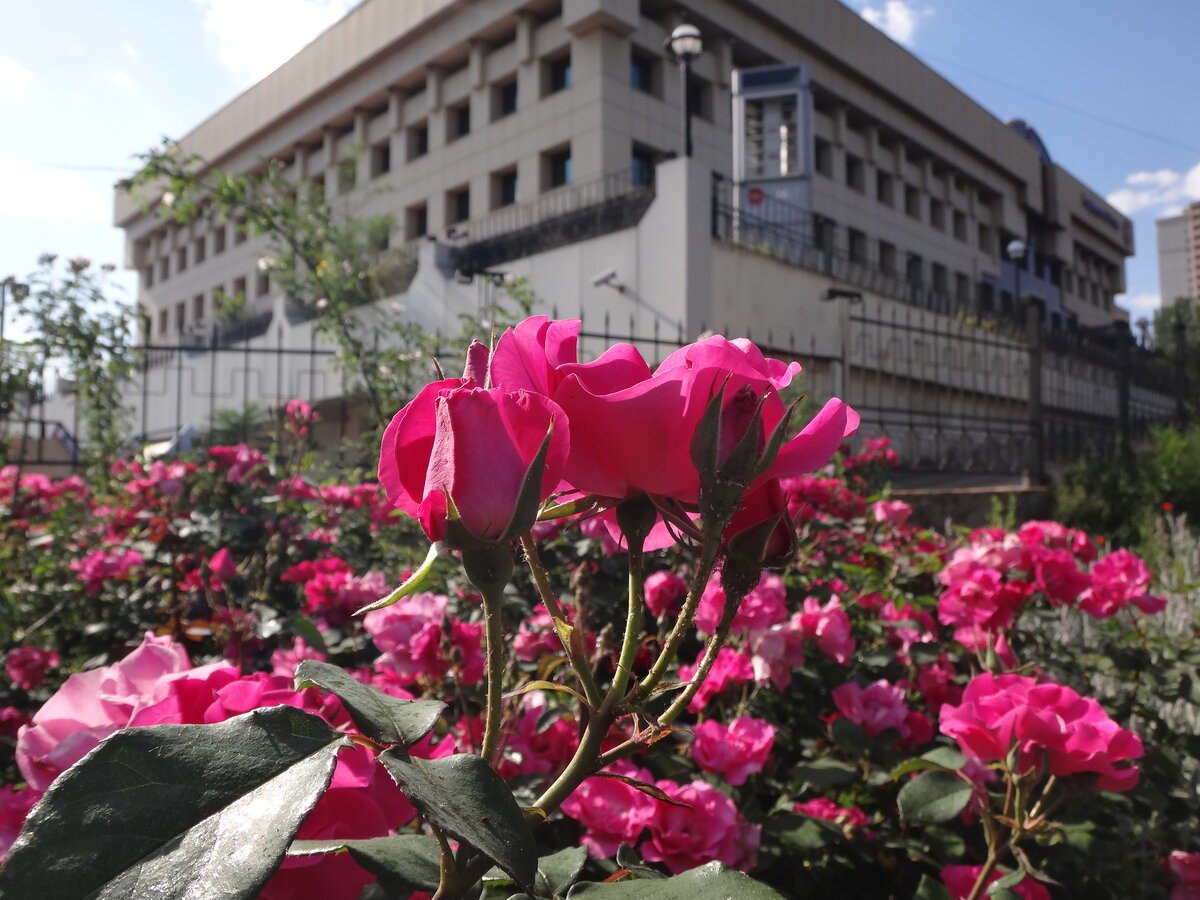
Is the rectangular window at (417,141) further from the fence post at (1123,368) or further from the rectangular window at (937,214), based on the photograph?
the fence post at (1123,368)

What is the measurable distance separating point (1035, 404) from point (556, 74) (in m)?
14.0

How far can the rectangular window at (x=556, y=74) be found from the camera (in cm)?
1795

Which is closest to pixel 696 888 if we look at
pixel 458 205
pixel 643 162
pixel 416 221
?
pixel 643 162

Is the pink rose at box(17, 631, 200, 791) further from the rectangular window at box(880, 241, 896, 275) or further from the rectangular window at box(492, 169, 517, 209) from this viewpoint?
the rectangular window at box(880, 241, 896, 275)

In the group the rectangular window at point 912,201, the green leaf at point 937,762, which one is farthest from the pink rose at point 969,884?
the rectangular window at point 912,201

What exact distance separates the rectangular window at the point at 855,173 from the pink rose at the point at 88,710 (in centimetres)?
2282

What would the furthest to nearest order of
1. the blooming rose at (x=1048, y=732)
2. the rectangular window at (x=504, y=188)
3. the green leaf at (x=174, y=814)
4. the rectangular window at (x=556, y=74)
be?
the rectangular window at (x=504, y=188) < the rectangular window at (x=556, y=74) < the blooming rose at (x=1048, y=732) < the green leaf at (x=174, y=814)

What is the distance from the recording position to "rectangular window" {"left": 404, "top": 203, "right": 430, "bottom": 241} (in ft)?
67.8

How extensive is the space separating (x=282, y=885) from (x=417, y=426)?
0.24 m

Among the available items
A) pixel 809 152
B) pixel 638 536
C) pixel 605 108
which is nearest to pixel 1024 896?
pixel 638 536

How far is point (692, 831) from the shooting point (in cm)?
94

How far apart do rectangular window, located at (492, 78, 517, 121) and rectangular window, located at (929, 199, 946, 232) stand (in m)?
12.2

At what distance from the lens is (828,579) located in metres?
2.18

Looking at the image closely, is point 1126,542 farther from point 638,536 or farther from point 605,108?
point 605,108
